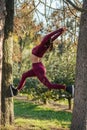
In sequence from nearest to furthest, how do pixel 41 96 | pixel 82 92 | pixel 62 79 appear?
1. pixel 82 92
2. pixel 62 79
3. pixel 41 96

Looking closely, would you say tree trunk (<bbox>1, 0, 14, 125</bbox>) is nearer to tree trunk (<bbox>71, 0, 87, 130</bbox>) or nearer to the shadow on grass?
tree trunk (<bbox>71, 0, 87, 130</bbox>)

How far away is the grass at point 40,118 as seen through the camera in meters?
10.9

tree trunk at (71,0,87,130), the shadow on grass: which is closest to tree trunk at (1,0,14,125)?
tree trunk at (71,0,87,130)

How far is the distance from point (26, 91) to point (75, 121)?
42.0ft

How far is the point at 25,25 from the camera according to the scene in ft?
44.3

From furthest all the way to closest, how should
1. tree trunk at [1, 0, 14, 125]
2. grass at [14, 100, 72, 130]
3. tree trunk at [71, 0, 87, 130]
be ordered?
1. grass at [14, 100, 72, 130]
2. tree trunk at [1, 0, 14, 125]
3. tree trunk at [71, 0, 87, 130]

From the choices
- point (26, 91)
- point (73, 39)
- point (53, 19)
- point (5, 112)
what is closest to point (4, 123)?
point (5, 112)

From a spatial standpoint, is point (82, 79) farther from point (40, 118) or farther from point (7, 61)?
point (40, 118)

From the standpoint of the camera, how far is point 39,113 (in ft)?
49.1

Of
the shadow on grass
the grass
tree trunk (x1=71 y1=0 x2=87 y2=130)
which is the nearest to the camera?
tree trunk (x1=71 y1=0 x2=87 y2=130)

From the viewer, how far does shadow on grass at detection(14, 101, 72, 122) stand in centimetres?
1375

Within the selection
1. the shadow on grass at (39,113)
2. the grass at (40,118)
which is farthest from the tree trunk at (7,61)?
the shadow on grass at (39,113)

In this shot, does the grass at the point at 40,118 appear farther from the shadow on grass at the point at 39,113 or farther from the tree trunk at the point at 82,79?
the tree trunk at the point at 82,79

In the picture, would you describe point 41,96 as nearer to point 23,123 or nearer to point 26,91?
point 26,91
